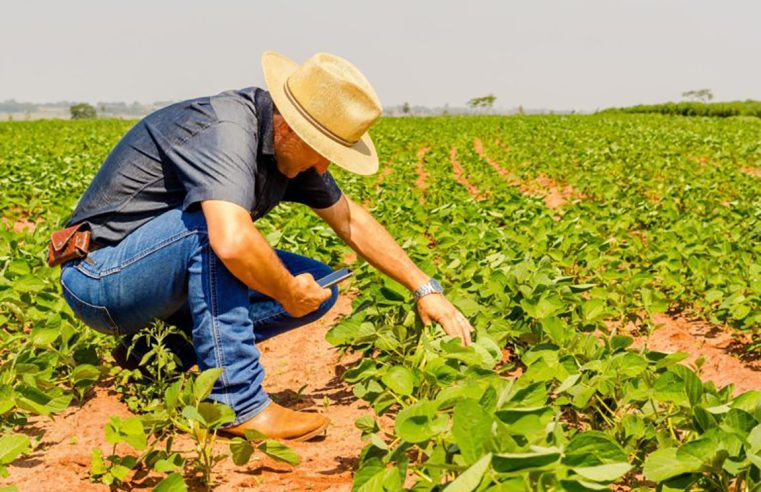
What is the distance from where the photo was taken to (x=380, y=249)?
2.72 metres

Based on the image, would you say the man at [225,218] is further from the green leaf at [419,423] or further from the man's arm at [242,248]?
the green leaf at [419,423]

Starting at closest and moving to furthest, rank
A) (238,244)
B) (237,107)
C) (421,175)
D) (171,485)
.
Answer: (171,485)
(238,244)
(237,107)
(421,175)

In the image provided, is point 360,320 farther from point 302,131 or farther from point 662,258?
point 662,258

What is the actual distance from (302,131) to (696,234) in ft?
12.5

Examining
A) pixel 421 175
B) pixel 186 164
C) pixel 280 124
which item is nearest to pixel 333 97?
pixel 280 124

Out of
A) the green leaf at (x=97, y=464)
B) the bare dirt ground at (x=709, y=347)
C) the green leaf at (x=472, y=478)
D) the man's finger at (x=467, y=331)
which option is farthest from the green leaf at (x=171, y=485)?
the bare dirt ground at (x=709, y=347)

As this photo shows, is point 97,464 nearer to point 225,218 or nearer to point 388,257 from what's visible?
point 225,218

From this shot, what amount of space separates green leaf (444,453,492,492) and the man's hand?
121 cm

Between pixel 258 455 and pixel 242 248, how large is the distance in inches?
28.0

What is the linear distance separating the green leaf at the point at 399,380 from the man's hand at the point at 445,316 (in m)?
0.50

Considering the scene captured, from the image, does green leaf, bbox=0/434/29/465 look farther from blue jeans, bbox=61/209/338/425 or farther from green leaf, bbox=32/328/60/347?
green leaf, bbox=32/328/60/347

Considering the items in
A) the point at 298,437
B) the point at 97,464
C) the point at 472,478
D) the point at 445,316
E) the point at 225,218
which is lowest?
the point at 298,437

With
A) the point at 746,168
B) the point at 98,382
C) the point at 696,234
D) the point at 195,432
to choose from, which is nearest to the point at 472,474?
the point at 195,432

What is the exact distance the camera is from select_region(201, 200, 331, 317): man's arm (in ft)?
6.88
